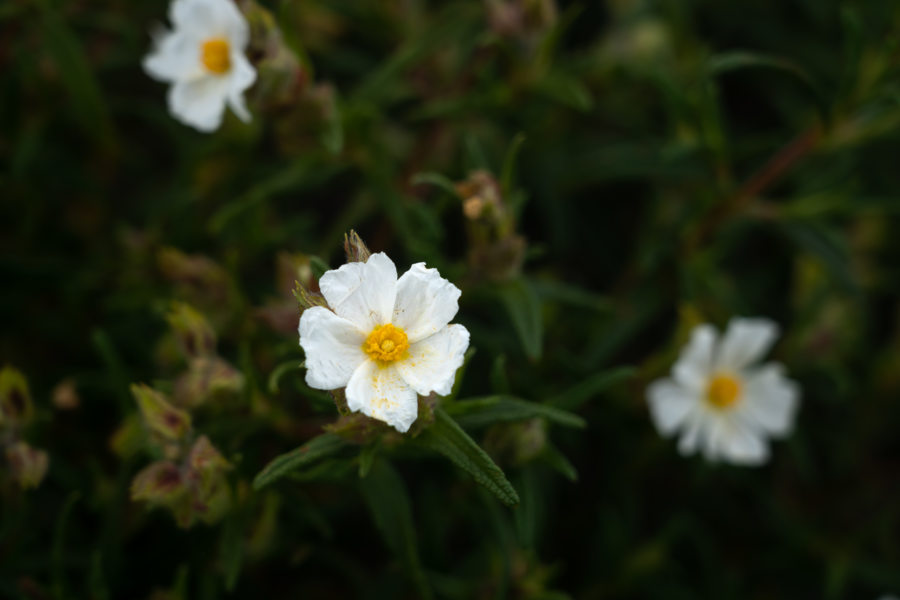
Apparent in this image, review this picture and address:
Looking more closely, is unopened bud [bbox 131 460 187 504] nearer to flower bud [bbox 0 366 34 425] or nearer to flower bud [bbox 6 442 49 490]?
flower bud [bbox 6 442 49 490]

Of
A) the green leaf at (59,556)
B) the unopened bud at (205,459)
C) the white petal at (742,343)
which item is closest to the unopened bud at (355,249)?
the unopened bud at (205,459)

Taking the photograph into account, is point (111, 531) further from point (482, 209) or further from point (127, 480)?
point (482, 209)

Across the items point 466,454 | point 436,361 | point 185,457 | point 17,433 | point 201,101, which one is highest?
point 201,101

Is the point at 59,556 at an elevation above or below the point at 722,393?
below

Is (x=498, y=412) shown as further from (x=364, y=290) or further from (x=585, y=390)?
(x=364, y=290)

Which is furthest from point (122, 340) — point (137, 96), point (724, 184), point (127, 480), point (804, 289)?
point (804, 289)

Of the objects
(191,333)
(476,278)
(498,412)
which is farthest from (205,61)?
(498,412)

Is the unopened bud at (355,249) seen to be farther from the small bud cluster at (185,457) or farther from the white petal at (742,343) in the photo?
the white petal at (742,343)
